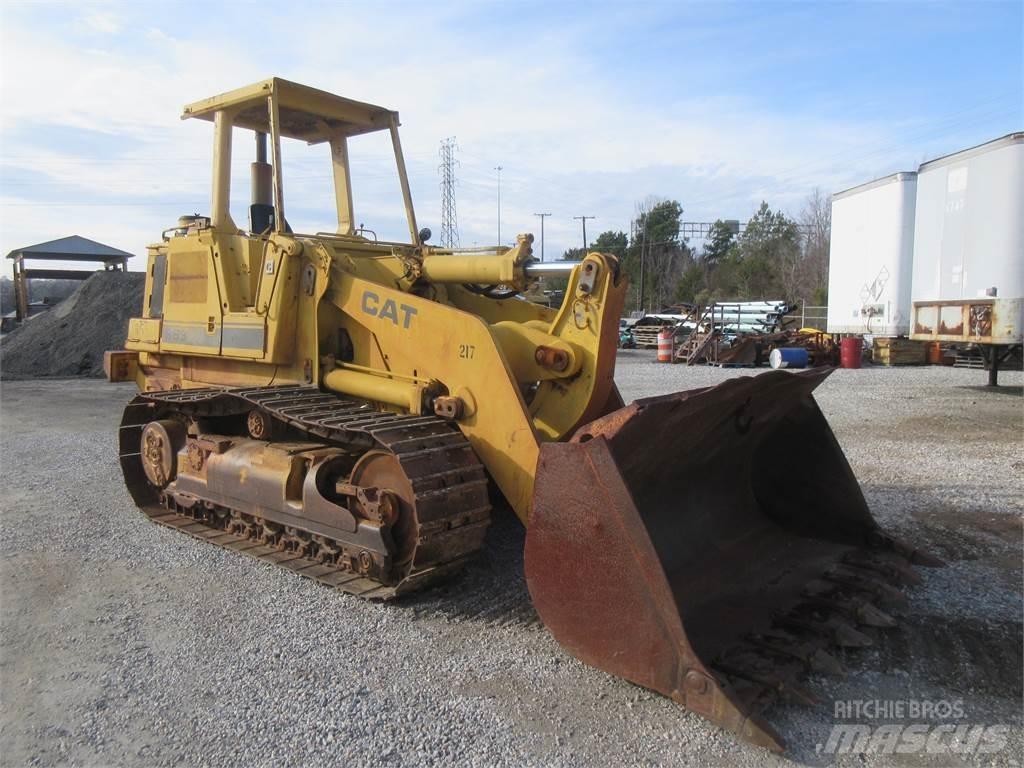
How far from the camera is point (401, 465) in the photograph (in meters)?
3.88

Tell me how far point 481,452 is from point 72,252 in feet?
93.9

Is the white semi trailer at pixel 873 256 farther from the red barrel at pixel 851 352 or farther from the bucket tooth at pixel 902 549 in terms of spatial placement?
the bucket tooth at pixel 902 549

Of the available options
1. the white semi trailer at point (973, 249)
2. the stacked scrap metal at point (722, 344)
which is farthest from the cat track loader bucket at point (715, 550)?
the stacked scrap metal at point (722, 344)

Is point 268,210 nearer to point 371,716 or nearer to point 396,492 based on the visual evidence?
point 396,492

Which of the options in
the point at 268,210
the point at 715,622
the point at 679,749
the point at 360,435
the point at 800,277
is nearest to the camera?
the point at 679,749

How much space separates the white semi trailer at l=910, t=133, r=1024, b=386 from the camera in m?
12.1

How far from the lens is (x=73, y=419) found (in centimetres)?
1121

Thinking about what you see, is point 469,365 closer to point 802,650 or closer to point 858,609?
point 802,650

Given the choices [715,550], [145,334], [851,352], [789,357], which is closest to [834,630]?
[715,550]

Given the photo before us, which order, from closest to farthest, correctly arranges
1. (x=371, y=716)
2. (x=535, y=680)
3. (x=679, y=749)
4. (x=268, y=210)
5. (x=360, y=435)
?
(x=679, y=749) < (x=371, y=716) < (x=535, y=680) < (x=360, y=435) < (x=268, y=210)

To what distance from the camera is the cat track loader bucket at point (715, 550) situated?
301 cm

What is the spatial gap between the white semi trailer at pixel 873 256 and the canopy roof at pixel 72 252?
23848 mm

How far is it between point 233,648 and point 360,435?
4.24 ft

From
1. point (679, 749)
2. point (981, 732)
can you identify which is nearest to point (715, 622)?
point (679, 749)
